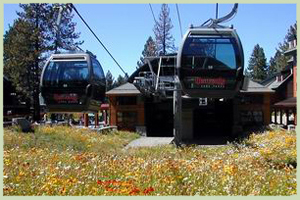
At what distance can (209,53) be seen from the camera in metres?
10.3

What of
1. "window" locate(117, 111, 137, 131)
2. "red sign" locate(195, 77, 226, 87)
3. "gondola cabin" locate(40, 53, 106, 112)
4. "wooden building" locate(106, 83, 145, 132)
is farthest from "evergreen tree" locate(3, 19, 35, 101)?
"red sign" locate(195, 77, 226, 87)

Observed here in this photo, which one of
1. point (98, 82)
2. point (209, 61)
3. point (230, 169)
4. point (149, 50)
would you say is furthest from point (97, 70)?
point (149, 50)

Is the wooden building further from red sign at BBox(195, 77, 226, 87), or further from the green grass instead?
red sign at BBox(195, 77, 226, 87)

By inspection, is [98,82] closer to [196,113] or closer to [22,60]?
[196,113]

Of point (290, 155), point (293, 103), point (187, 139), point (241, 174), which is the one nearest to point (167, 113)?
point (187, 139)

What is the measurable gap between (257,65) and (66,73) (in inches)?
3854

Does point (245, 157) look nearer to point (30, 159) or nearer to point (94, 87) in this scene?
point (94, 87)

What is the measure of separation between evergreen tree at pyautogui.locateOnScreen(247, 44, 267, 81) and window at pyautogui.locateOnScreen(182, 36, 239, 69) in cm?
9381

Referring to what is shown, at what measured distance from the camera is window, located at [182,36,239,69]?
10227 mm

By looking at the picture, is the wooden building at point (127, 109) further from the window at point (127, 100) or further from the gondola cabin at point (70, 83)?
the gondola cabin at point (70, 83)

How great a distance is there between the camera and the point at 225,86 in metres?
10.3

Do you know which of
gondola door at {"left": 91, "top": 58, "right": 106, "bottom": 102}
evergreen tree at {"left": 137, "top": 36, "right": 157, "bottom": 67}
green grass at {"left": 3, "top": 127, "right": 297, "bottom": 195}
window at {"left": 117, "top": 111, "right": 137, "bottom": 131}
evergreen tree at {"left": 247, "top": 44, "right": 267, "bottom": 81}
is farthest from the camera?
evergreen tree at {"left": 247, "top": 44, "right": 267, "bottom": 81}

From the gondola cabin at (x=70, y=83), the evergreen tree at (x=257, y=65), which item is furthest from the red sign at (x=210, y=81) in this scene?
the evergreen tree at (x=257, y=65)

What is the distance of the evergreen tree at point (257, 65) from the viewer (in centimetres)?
10250
